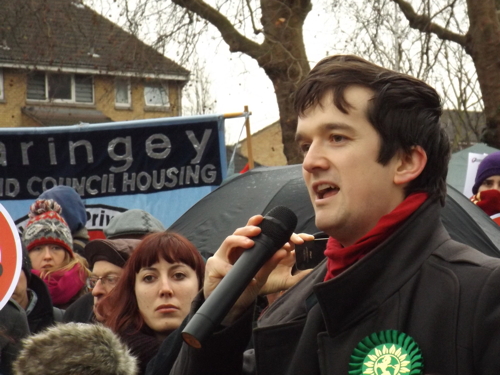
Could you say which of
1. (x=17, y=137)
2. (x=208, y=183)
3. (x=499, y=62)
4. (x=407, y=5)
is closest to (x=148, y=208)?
(x=208, y=183)

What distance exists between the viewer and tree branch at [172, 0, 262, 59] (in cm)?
1223

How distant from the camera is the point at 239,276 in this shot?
87.1 inches

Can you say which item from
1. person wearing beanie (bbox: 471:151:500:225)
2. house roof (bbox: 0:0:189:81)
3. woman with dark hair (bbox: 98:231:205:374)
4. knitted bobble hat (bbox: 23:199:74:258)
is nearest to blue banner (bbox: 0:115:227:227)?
knitted bobble hat (bbox: 23:199:74:258)

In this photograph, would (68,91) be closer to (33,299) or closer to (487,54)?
(487,54)

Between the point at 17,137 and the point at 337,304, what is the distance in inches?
245

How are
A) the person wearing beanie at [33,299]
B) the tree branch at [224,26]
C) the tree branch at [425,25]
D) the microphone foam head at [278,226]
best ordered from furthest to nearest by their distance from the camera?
the tree branch at [425,25] → the tree branch at [224,26] → the person wearing beanie at [33,299] → the microphone foam head at [278,226]

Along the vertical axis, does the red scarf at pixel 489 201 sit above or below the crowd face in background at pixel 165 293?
above

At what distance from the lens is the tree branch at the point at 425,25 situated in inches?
492

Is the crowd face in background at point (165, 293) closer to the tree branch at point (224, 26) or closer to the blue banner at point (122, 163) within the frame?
the blue banner at point (122, 163)

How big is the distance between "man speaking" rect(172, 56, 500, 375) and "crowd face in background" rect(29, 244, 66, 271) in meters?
3.05

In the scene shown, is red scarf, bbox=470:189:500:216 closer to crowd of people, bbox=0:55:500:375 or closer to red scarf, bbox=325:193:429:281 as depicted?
crowd of people, bbox=0:55:500:375

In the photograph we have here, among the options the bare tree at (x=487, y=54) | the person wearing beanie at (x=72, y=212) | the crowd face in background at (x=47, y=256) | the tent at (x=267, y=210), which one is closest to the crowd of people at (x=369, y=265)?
the tent at (x=267, y=210)

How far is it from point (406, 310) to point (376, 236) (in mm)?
211

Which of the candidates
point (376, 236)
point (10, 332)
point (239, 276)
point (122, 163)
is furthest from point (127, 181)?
point (376, 236)
